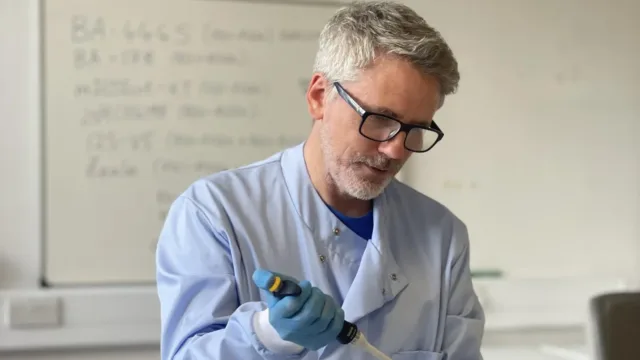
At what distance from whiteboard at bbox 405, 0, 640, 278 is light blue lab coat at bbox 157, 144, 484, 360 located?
748 millimetres

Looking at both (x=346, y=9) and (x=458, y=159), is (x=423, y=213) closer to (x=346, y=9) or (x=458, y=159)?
(x=346, y=9)

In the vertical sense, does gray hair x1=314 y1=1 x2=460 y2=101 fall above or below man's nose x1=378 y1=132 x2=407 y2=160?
above

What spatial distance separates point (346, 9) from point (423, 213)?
0.46 m

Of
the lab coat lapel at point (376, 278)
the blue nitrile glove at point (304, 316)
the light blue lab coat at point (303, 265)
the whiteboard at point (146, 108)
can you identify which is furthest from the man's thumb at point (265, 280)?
the whiteboard at point (146, 108)

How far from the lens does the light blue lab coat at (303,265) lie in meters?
1.06

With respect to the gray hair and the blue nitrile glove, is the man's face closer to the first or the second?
the gray hair

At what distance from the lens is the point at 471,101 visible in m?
2.05

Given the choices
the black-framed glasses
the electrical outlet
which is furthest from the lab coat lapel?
the electrical outlet

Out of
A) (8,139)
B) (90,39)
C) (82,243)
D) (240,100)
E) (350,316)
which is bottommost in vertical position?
(350,316)

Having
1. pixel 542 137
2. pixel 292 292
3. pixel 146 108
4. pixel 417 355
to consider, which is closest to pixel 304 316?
pixel 292 292

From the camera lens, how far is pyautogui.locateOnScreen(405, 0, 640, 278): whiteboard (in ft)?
6.72

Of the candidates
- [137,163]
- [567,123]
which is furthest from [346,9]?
[567,123]

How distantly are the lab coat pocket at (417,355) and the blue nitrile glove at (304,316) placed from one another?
0.30 metres

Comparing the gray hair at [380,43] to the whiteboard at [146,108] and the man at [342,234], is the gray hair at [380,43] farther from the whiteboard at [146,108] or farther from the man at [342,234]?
the whiteboard at [146,108]
